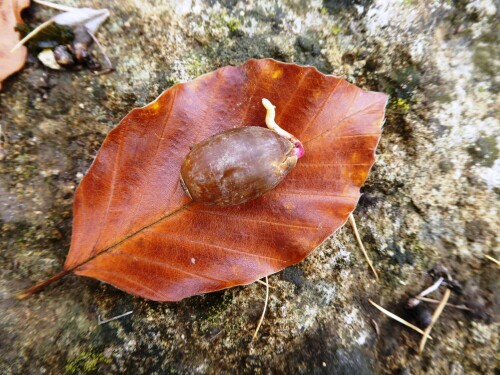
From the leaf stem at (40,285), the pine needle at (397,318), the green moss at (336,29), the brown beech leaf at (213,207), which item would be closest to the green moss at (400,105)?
the brown beech leaf at (213,207)

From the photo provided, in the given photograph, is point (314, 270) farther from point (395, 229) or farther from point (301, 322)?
point (395, 229)

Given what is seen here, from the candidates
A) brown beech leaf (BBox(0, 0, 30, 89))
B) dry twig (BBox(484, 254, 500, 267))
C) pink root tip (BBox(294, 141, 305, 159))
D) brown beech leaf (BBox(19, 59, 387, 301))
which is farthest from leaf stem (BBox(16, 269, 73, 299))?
dry twig (BBox(484, 254, 500, 267))

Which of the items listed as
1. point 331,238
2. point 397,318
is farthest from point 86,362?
point 397,318

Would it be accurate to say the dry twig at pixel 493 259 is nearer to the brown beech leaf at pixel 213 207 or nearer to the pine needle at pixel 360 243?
the pine needle at pixel 360 243

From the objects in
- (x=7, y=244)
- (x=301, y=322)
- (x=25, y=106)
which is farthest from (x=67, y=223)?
(x=301, y=322)

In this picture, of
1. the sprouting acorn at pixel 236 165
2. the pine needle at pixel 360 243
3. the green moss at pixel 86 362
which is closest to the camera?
the sprouting acorn at pixel 236 165

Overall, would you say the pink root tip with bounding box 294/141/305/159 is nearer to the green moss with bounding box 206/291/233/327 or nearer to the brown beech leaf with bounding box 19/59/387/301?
the brown beech leaf with bounding box 19/59/387/301
